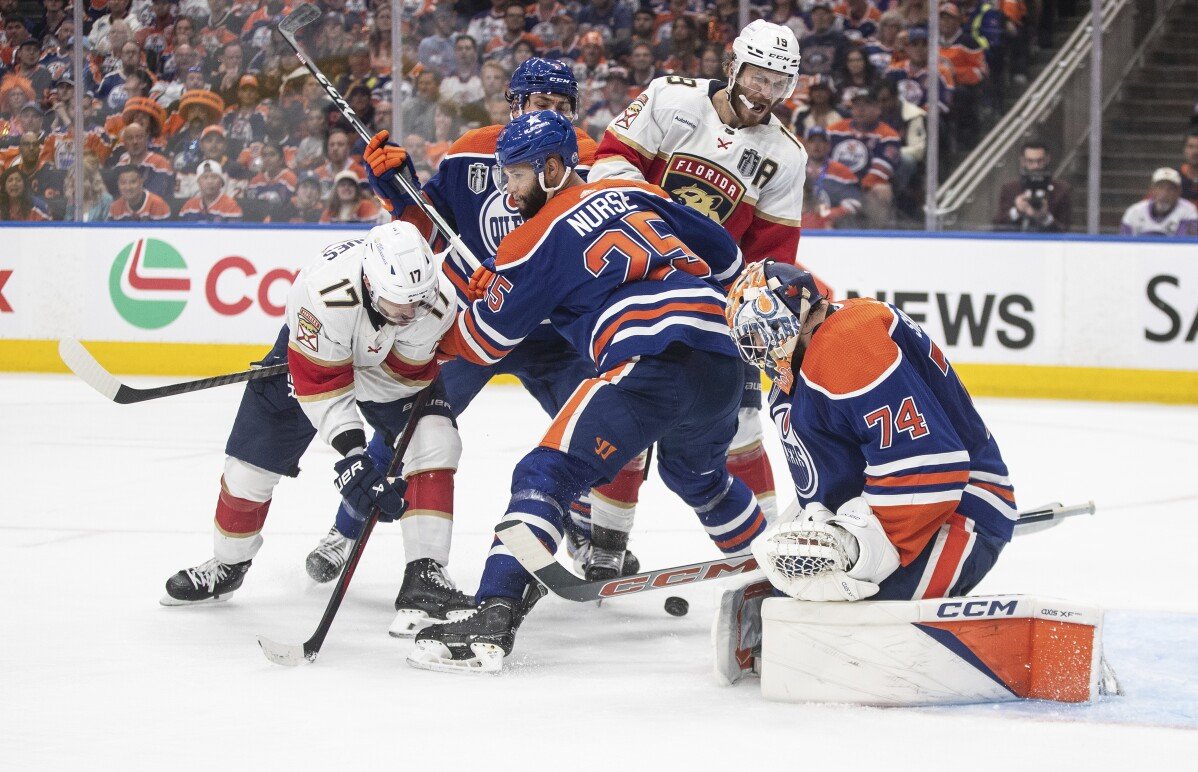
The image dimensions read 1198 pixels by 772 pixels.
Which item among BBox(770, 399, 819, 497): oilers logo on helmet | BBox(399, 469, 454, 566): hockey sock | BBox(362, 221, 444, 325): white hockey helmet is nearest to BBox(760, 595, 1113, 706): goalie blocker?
BBox(770, 399, 819, 497): oilers logo on helmet

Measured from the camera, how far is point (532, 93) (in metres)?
3.75

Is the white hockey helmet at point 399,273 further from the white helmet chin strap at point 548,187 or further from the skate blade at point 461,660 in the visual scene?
the skate blade at point 461,660

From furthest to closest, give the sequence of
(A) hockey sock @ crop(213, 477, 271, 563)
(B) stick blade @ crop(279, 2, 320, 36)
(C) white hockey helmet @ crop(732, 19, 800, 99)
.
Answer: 1. (B) stick blade @ crop(279, 2, 320, 36)
2. (C) white hockey helmet @ crop(732, 19, 800, 99)
3. (A) hockey sock @ crop(213, 477, 271, 563)

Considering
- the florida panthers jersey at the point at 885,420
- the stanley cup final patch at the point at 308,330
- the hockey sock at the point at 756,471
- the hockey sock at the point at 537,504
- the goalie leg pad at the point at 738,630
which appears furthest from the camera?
the hockey sock at the point at 756,471

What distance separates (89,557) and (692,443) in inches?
68.2

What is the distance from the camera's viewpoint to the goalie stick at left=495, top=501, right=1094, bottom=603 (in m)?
2.86

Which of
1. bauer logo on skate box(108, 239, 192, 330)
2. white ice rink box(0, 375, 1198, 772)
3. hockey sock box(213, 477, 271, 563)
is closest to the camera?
white ice rink box(0, 375, 1198, 772)

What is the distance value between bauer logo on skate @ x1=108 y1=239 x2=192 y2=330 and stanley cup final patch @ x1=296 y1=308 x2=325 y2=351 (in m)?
4.86

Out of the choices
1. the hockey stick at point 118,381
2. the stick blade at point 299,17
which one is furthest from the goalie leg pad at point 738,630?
the stick blade at point 299,17

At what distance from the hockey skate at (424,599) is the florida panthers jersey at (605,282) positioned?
516 mm

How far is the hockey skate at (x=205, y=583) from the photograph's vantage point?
3.51 m

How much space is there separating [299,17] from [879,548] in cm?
288

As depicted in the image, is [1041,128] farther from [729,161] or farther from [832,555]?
[832,555]

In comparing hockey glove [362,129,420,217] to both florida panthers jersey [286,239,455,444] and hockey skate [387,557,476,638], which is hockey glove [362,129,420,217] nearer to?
florida panthers jersey [286,239,455,444]
